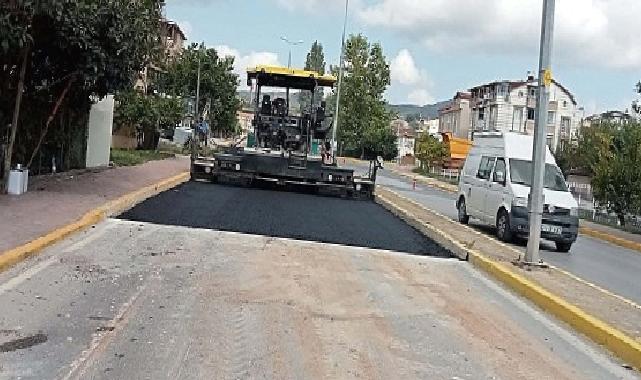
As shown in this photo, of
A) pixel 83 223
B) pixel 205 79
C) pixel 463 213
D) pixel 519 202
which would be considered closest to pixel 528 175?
pixel 519 202

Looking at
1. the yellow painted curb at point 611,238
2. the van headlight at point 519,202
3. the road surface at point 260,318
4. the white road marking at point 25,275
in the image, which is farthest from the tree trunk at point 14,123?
the yellow painted curb at point 611,238

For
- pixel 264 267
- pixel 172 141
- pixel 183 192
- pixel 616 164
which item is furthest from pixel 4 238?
pixel 172 141

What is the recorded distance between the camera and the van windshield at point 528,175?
19047mm

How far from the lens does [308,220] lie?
17281 mm

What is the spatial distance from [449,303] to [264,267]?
8.30 feet

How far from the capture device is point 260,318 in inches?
321

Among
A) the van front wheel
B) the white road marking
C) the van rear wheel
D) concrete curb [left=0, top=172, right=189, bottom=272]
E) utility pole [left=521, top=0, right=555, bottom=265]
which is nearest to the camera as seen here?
the white road marking

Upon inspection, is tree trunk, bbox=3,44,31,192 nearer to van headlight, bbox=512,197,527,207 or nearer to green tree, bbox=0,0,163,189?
green tree, bbox=0,0,163,189

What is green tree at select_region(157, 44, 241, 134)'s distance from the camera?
5356cm

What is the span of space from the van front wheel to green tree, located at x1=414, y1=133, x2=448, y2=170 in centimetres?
5000

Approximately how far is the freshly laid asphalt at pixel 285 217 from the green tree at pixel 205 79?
31415 mm

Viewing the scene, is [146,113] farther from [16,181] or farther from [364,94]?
[364,94]

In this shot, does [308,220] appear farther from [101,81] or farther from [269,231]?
[101,81]

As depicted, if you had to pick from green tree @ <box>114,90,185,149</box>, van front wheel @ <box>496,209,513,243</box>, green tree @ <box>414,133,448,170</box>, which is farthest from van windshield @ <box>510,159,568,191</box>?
green tree @ <box>414,133,448,170</box>
